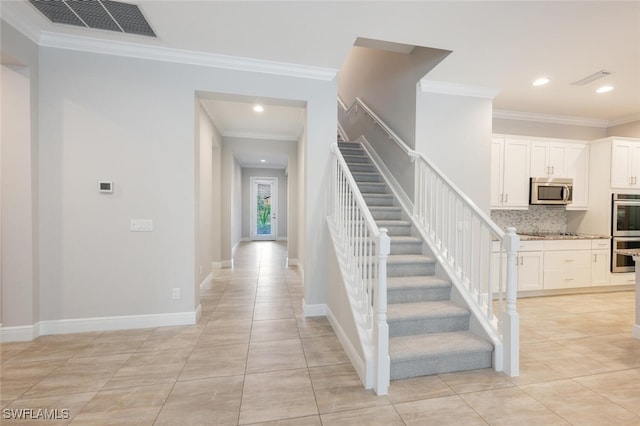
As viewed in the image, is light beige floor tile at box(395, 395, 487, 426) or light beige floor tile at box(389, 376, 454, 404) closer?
light beige floor tile at box(395, 395, 487, 426)

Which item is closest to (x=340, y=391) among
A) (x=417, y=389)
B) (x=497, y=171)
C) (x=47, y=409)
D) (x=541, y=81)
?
(x=417, y=389)

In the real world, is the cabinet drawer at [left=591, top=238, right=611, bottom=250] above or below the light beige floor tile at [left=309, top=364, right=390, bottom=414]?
above

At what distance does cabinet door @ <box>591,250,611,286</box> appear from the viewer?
14.9ft

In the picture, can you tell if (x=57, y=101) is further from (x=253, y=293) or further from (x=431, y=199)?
(x=431, y=199)

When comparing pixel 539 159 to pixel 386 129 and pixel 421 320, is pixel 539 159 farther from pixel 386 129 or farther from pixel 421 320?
pixel 421 320

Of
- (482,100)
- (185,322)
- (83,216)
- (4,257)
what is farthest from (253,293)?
(482,100)

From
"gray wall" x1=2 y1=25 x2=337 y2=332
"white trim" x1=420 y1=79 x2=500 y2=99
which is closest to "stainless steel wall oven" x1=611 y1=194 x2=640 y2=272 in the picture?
"white trim" x1=420 y1=79 x2=500 y2=99

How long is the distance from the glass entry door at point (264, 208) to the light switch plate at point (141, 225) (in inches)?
323

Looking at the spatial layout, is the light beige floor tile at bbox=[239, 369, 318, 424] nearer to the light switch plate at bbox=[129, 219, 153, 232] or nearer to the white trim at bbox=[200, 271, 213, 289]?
the light switch plate at bbox=[129, 219, 153, 232]

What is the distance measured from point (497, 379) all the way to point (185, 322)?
121 inches

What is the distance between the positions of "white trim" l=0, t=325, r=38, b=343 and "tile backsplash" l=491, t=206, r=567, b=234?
629 cm

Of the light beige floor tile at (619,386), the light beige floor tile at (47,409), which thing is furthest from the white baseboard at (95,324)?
the light beige floor tile at (619,386)

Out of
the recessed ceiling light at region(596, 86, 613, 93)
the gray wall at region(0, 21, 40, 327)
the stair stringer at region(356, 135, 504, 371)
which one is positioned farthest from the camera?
the recessed ceiling light at region(596, 86, 613, 93)

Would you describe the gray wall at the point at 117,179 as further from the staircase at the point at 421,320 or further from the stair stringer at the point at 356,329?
the staircase at the point at 421,320
